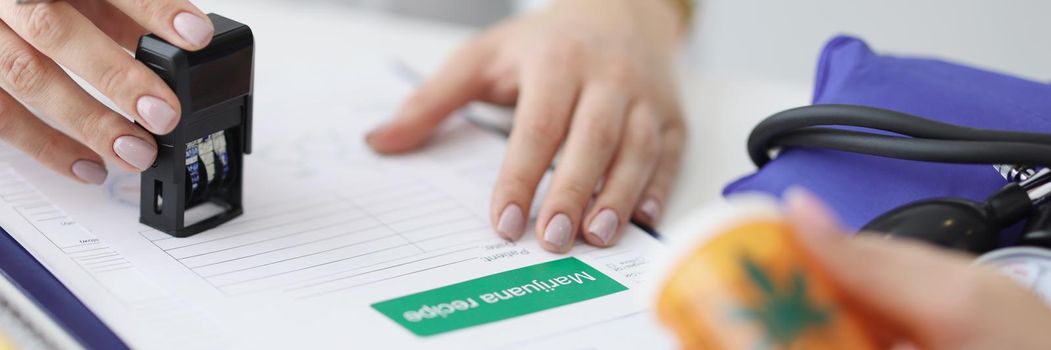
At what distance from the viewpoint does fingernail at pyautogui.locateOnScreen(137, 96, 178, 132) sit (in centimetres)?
50

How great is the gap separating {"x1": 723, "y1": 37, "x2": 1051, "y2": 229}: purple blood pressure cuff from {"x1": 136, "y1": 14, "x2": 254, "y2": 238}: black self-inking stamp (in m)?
0.31

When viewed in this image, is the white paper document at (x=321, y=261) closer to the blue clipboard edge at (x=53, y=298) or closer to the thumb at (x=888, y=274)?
the blue clipboard edge at (x=53, y=298)

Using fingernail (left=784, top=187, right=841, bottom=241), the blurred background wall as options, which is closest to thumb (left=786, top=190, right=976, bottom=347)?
fingernail (left=784, top=187, right=841, bottom=241)

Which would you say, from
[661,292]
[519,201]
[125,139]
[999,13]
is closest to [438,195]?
[519,201]

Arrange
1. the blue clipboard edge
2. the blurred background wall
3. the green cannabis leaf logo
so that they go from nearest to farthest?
the green cannabis leaf logo
the blue clipboard edge
the blurred background wall

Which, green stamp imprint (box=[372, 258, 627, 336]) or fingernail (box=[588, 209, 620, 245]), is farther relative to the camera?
fingernail (box=[588, 209, 620, 245])

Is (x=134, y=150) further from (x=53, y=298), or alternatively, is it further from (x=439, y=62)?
(x=439, y=62)

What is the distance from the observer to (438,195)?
67 cm

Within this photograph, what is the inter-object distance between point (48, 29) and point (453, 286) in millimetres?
273

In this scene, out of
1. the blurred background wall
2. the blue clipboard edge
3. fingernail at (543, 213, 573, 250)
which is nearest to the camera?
the blue clipboard edge

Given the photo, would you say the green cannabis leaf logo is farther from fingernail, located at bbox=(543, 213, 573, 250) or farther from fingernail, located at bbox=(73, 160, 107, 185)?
fingernail, located at bbox=(73, 160, 107, 185)

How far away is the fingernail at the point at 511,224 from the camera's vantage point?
609 mm

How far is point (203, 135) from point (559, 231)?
0.22 m

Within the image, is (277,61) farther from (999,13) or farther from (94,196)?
(999,13)
